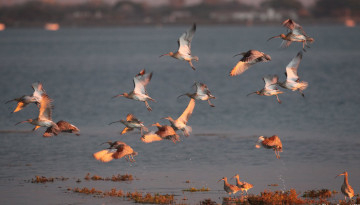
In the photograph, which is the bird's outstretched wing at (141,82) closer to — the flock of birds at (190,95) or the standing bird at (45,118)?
the flock of birds at (190,95)

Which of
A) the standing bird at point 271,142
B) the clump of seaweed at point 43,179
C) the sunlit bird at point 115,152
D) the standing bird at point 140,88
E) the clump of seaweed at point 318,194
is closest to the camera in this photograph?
the clump of seaweed at point 318,194

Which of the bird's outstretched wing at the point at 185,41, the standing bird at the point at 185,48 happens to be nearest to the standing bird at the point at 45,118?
the standing bird at the point at 185,48

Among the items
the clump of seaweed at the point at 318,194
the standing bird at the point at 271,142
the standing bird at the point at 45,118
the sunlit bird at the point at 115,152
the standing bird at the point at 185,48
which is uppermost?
the standing bird at the point at 185,48

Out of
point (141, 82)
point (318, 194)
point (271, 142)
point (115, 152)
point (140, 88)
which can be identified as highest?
point (141, 82)

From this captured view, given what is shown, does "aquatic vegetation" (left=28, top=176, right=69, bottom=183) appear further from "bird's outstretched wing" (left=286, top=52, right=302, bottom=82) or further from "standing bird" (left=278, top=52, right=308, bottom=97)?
"bird's outstretched wing" (left=286, top=52, right=302, bottom=82)

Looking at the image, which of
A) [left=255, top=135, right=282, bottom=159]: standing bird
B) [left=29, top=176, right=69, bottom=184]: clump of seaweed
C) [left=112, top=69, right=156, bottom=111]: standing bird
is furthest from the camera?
[left=29, top=176, right=69, bottom=184]: clump of seaweed

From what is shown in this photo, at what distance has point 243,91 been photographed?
72.1 m

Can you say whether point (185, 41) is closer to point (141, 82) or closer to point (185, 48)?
point (185, 48)

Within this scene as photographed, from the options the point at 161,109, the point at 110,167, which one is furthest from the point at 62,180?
the point at 161,109

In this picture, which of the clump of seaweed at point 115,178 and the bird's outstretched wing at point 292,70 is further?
the clump of seaweed at point 115,178

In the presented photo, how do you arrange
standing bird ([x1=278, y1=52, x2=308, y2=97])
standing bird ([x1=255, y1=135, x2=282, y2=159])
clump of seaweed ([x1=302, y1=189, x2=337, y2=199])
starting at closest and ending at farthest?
clump of seaweed ([x1=302, y1=189, x2=337, y2=199]) → standing bird ([x1=278, y1=52, x2=308, y2=97]) → standing bird ([x1=255, y1=135, x2=282, y2=159])

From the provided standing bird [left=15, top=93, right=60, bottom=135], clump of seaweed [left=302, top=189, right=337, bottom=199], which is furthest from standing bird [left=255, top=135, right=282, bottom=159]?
standing bird [left=15, top=93, right=60, bottom=135]

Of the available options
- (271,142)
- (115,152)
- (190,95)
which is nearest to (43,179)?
(115,152)

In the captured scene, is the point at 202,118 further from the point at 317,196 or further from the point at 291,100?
the point at 317,196
